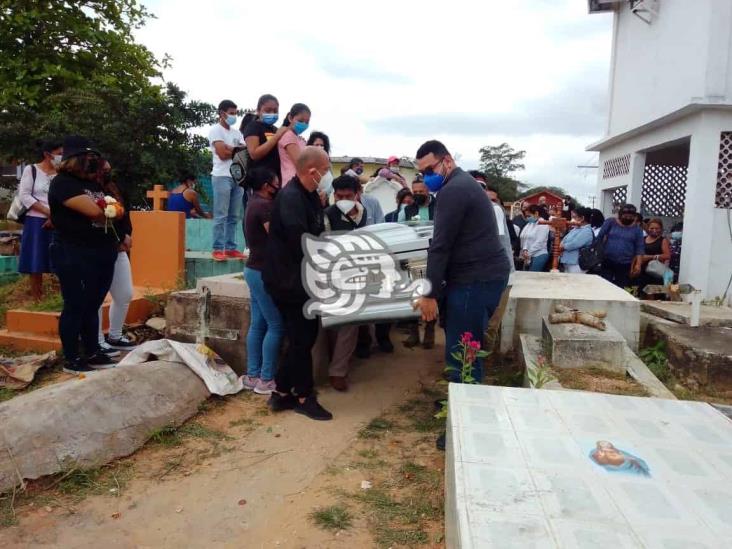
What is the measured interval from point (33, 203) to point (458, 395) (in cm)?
447

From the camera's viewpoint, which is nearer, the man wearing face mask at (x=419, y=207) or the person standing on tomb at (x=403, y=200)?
the man wearing face mask at (x=419, y=207)

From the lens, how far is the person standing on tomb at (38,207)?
16.7 ft

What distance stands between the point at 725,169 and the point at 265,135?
621 centimetres

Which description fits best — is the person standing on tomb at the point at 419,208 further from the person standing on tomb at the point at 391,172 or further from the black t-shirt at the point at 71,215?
the black t-shirt at the point at 71,215

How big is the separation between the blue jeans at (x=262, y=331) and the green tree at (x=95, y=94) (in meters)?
5.43

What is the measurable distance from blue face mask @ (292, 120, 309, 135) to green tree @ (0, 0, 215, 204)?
4.82 meters

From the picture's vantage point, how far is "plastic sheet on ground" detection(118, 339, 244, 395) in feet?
13.3

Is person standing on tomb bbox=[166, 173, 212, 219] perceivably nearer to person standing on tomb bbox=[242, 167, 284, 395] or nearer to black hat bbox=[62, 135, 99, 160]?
black hat bbox=[62, 135, 99, 160]

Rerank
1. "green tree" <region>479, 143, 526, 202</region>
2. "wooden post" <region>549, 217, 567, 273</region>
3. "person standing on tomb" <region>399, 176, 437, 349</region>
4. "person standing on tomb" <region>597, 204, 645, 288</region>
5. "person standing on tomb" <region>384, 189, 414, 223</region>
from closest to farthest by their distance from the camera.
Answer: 1. "person standing on tomb" <region>399, 176, 437, 349</region>
2. "person standing on tomb" <region>384, 189, 414, 223</region>
3. "person standing on tomb" <region>597, 204, 645, 288</region>
4. "wooden post" <region>549, 217, 567, 273</region>
5. "green tree" <region>479, 143, 526, 202</region>

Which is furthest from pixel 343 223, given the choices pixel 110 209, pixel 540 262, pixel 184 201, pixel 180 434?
pixel 540 262

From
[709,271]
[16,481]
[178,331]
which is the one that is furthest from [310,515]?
[709,271]

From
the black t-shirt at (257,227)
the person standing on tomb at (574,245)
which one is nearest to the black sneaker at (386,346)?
the black t-shirt at (257,227)

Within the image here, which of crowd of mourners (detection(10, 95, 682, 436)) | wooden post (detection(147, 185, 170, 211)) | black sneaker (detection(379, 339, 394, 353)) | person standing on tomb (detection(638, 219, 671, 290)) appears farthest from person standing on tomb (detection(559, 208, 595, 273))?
wooden post (detection(147, 185, 170, 211))

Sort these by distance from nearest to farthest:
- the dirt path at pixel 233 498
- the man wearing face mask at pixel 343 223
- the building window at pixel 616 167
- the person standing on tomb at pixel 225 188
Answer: the dirt path at pixel 233 498 < the man wearing face mask at pixel 343 223 < the person standing on tomb at pixel 225 188 < the building window at pixel 616 167
